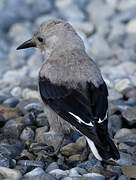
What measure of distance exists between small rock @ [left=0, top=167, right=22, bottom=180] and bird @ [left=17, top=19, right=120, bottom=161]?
0.66 meters

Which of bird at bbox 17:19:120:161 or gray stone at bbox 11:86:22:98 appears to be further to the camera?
gray stone at bbox 11:86:22:98

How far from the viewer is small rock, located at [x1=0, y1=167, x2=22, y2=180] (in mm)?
3674

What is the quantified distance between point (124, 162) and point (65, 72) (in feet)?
3.25

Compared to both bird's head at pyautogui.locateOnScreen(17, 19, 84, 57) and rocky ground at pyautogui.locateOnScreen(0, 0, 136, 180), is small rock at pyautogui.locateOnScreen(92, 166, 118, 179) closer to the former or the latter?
rocky ground at pyautogui.locateOnScreen(0, 0, 136, 180)

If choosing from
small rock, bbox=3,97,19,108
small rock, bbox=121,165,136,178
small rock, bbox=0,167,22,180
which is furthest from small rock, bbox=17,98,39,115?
small rock, bbox=121,165,136,178

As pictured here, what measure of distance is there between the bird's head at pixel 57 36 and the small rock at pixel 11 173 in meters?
1.63

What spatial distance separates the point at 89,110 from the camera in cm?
402

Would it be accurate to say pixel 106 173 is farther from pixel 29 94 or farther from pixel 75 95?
pixel 29 94

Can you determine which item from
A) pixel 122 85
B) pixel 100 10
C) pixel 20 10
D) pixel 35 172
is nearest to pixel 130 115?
pixel 122 85

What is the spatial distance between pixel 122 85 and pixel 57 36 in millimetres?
1519

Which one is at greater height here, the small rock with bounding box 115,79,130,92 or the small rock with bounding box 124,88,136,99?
the small rock with bounding box 115,79,130,92

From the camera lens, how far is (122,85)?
612cm

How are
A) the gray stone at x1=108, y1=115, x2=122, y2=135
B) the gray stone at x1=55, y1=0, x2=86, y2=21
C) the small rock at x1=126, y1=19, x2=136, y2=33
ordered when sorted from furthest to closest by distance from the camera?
the gray stone at x1=55, y1=0, x2=86, y2=21
the small rock at x1=126, y1=19, x2=136, y2=33
the gray stone at x1=108, y1=115, x2=122, y2=135

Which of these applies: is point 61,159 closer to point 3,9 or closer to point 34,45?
point 34,45
